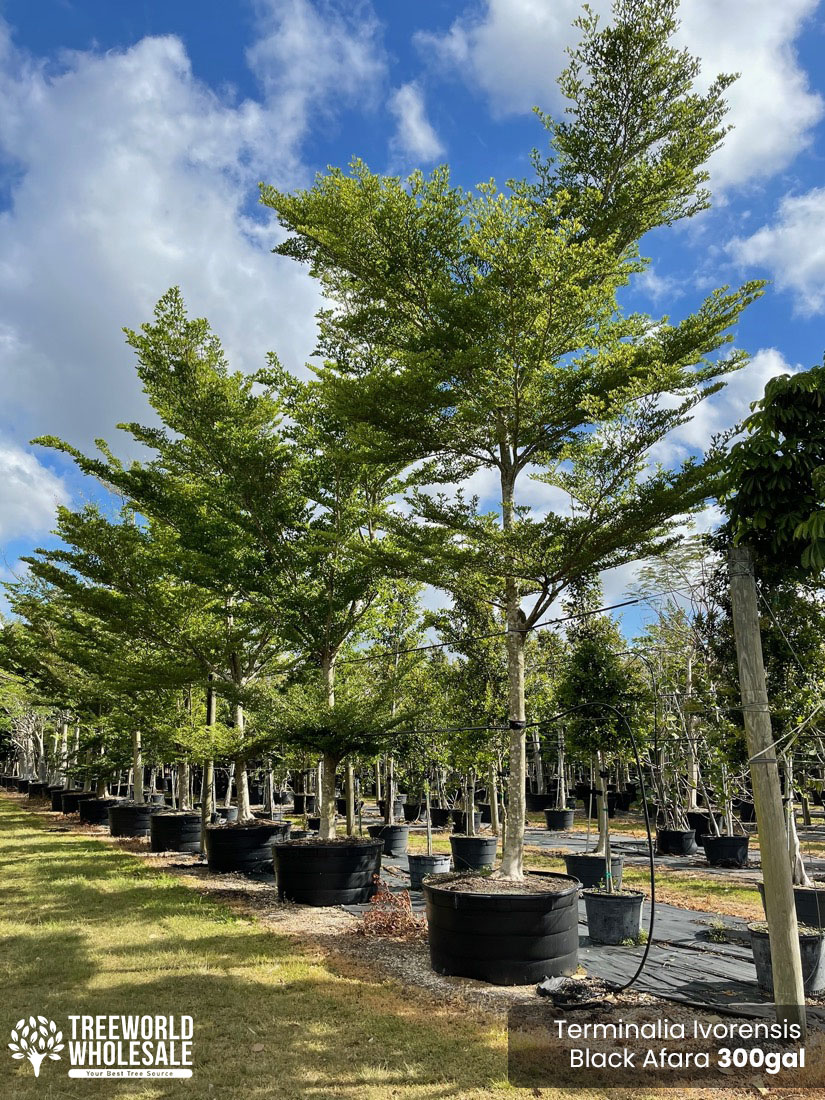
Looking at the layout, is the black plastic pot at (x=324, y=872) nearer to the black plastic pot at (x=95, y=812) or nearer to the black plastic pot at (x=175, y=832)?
the black plastic pot at (x=175, y=832)

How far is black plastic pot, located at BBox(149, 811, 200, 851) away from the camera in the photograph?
14.2m

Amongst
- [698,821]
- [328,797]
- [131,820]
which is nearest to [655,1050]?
[328,797]

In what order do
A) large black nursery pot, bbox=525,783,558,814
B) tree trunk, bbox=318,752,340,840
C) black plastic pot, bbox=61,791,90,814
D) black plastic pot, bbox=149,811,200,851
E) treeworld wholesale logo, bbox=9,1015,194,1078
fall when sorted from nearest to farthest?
treeworld wholesale logo, bbox=9,1015,194,1078 < tree trunk, bbox=318,752,340,840 < black plastic pot, bbox=149,811,200,851 < black plastic pot, bbox=61,791,90,814 < large black nursery pot, bbox=525,783,558,814

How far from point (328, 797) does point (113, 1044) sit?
18.2ft

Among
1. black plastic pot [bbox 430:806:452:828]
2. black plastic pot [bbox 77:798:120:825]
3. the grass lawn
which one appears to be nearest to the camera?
the grass lawn

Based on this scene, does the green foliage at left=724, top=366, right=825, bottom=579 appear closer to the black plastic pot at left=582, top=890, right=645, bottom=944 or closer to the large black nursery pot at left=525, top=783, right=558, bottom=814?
the black plastic pot at left=582, top=890, right=645, bottom=944

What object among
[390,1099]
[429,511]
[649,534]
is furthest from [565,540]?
[390,1099]

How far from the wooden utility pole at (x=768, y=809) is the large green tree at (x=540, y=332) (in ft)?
6.05

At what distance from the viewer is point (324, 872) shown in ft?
28.3

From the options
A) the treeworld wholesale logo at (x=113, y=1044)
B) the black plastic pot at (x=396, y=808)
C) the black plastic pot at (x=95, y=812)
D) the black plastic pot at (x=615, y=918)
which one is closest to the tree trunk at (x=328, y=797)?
the black plastic pot at (x=615, y=918)

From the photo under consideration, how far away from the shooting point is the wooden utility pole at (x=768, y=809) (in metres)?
3.97

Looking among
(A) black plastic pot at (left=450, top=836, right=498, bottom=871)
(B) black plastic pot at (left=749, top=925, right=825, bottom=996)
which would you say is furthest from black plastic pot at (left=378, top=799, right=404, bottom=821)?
(B) black plastic pot at (left=749, top=925, right=825, bottom=996)

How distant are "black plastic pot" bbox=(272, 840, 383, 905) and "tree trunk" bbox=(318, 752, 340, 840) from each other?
72 centimetres

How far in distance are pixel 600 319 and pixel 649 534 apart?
210cm
